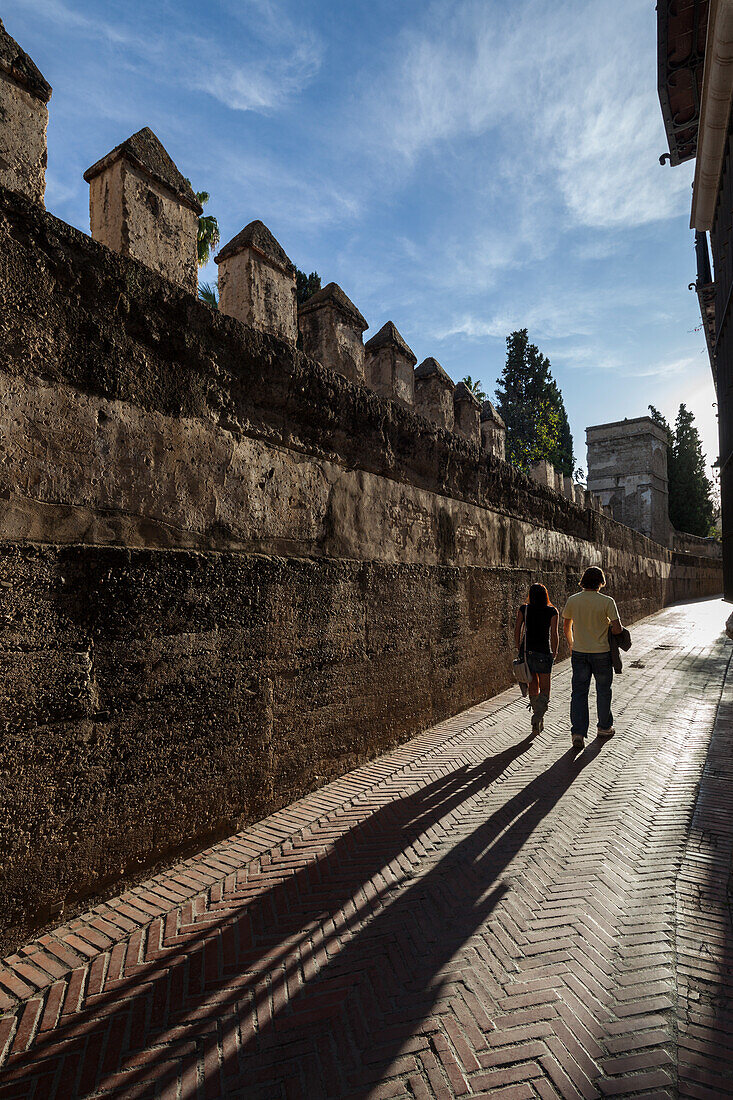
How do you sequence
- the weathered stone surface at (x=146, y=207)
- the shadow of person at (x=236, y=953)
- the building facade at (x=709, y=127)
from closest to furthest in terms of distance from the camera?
1. the shadow of person at (x=236, y=953)
2. the weathered stone surface at (x=146, y=207)
3. the building facade at (x=709, y=127)

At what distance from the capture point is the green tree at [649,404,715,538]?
35.8 m

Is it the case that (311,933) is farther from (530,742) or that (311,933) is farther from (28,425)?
(530,742)

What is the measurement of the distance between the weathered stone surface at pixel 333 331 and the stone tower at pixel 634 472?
25829 millimetres

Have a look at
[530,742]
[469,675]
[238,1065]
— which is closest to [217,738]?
[238,1065]

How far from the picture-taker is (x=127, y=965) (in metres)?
2.17

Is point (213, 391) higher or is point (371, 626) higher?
point (213, 391)

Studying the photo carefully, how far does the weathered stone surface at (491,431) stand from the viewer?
6.96 m

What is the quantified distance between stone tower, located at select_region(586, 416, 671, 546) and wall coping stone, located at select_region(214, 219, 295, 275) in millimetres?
26727

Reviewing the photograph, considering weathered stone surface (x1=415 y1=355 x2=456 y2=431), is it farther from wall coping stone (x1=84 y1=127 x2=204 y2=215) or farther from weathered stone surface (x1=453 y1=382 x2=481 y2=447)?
wall coping stone (x1=84 y1=127 x2=204 y2=215)

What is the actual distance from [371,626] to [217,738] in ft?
5.44


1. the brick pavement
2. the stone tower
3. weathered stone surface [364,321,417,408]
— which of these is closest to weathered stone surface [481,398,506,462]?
weathered stone surface [364,321,417,408]

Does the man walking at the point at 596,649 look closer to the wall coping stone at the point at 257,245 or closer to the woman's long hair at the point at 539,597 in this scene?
the woman's long hair at the point at 539,597

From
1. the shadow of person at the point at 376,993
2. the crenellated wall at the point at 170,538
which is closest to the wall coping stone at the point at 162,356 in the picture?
the crenellated wall at the point at 170,538

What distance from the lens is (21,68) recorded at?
2.42 meters
